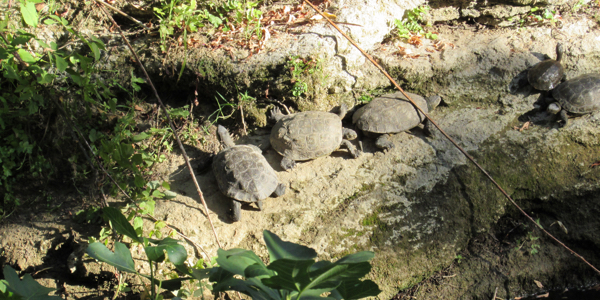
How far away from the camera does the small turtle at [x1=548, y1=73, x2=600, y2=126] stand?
15.2 feet

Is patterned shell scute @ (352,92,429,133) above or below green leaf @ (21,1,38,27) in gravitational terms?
below

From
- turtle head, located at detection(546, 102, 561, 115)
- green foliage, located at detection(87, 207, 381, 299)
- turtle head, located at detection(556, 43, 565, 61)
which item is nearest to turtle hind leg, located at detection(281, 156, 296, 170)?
green foliage, located at detection(87, 207, 381, 299)

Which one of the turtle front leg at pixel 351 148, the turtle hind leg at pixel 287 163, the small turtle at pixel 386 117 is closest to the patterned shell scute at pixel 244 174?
the turtle hind leg at pixel 287 163

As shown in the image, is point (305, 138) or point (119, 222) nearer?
point (119, 222)

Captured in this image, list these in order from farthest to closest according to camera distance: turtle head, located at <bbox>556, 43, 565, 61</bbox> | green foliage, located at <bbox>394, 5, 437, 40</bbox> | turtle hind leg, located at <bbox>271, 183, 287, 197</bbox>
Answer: green foliage, located at <bbox>394, 5, 437, 40</bbox> → turtle head, located at <bbox>556, 43, 565, 61</bbox> → turtle hind leg, located at <bbox>271, 183, 287, 197</bbox>

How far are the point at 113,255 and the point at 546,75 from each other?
5641 mm

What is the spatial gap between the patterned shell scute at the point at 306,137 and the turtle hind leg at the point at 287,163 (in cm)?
5

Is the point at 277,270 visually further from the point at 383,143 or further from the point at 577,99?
the point at 577,99

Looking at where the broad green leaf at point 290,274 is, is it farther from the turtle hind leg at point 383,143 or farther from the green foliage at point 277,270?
the turtle hind leg at point 383,143

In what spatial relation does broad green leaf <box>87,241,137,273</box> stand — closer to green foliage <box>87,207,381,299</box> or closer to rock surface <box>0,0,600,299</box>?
green foliage <box>87,207,381,299</box>

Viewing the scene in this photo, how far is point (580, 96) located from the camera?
15.3ft

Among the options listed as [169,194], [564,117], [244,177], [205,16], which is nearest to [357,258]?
[244,177]

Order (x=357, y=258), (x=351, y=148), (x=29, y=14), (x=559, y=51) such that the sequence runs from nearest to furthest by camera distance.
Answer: (x=357, y=258) < (x=29, y=14) < (x=351, y=148) < (x=559, y=51)

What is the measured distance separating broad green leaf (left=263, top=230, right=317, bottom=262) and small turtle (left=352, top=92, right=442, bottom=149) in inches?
129
